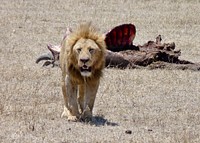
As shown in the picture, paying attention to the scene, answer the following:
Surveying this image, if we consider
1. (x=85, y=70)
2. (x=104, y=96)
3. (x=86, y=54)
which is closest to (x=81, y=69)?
(x=85, y=70)

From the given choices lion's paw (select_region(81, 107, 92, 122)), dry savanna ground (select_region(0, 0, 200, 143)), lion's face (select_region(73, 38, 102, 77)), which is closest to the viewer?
dry savanna ground (select_region(0, 0, 200, 143))

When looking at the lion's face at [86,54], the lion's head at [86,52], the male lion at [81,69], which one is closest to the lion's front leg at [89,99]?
the male lion at [81,69]

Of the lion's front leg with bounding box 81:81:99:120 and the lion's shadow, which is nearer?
the lion's shadow

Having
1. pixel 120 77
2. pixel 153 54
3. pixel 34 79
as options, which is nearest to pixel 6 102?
pixel 34 79

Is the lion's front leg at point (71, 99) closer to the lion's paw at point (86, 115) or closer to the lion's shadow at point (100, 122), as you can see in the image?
the lion's paw at point (86, 115)

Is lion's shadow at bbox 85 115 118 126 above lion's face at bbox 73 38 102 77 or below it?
below

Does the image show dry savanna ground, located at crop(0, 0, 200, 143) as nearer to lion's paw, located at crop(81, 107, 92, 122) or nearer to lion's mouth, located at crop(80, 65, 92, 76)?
lion's paw, located at crop(81, 107, 92, 122)

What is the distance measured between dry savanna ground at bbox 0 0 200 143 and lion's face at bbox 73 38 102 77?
22.9 inches

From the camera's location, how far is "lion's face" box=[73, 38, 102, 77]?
862 centimetres

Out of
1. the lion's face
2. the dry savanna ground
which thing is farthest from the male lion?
the dry savanna ground

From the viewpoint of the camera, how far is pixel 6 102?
959 cm

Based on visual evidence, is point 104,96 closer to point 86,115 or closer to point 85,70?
point 86,115

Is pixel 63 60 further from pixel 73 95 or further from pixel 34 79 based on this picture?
pixel 34 79

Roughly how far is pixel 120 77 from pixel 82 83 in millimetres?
3217
